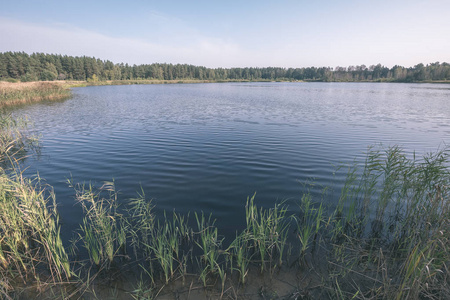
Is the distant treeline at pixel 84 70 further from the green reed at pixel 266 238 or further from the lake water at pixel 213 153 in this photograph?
the green reed at pixel 266 238

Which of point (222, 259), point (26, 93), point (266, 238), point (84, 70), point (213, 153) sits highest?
point (84, 70)

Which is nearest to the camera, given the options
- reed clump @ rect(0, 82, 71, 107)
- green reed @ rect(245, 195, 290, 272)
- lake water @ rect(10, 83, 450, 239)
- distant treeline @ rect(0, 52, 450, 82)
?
green reed @ rect(245, 195, 290, 272)

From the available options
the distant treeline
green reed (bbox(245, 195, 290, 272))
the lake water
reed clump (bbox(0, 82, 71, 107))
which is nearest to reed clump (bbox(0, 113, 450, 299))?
green reed (bbox(245, 195, 290, 272))

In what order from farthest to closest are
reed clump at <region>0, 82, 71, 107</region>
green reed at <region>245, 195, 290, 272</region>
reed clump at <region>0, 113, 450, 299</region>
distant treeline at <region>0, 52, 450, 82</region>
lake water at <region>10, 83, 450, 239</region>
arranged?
distant treeline at <region>0, 52, 450, 82</region>, reed clump at <region>0, 82, 71, 107</region>, lake water at <region>10, 83, 450, 239</region>, green reed at <region>245, 195, 290, 272</region>, reed clump at <region>0, 113, 450, 299</region>

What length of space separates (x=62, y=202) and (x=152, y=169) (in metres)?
4.28

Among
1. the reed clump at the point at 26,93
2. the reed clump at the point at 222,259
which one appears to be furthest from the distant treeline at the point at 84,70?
the reed clump at the point at 222,259

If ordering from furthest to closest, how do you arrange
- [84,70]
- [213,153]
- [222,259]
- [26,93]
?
1. [84,70]
2. [26,93]
3. [213,153]
4. [222,259]

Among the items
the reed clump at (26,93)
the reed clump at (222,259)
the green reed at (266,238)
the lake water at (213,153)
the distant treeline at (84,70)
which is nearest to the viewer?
the reed clump at (222,259)

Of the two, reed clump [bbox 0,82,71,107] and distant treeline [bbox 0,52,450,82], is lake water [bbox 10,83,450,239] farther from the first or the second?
distant treeline [bbox 0,52,450,82]

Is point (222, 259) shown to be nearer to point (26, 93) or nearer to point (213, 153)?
point (213, 153)

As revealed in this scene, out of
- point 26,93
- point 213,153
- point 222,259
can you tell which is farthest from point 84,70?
point 222,259

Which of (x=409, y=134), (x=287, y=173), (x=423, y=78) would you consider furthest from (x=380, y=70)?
(x=287, y=173)

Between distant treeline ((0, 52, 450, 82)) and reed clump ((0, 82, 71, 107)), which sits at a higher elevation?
distant treeline ((0, 52, 450, 82))

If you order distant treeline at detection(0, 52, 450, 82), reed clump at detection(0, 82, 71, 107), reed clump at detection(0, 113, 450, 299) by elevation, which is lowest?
reed clump at detection(0, 113, 450, 299)
